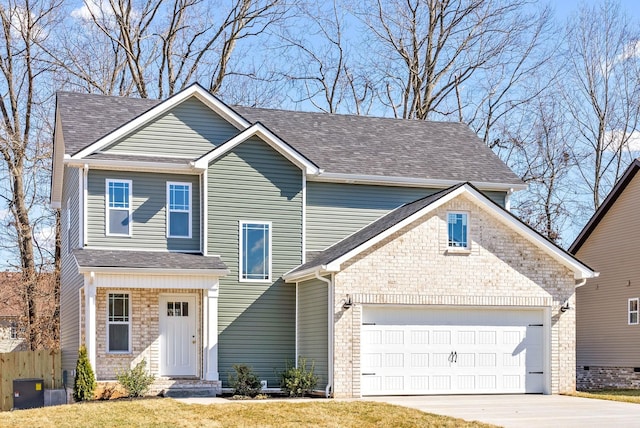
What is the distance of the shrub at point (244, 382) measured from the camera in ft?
86.8

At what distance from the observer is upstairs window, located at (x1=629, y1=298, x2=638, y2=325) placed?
33.8 m

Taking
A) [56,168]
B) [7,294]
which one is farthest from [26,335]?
[56,168]

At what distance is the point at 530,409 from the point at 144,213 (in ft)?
38.5

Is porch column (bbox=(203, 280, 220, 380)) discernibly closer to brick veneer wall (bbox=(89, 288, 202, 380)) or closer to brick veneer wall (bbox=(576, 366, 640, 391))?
brick veneer wall (bbox=(89, 288, 202, 380))

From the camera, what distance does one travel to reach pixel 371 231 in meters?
27.3

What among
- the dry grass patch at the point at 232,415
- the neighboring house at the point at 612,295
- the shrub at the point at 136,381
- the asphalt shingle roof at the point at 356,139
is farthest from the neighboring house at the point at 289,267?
the neighboring house at the point at 612,295

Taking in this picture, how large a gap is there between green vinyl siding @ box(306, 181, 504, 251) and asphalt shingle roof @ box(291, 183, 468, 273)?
0.22 meters

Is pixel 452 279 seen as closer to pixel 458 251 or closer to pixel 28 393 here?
pixel 458 251

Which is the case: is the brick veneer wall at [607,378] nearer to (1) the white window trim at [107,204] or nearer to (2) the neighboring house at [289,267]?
(2) the neighboring house at [289,267]

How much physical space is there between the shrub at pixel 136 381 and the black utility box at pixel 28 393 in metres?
4.32

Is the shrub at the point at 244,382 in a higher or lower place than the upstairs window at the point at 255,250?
lower

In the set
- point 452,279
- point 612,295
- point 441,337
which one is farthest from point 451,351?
point 612,295

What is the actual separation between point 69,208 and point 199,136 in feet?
17.8

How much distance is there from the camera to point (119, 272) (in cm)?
2570
